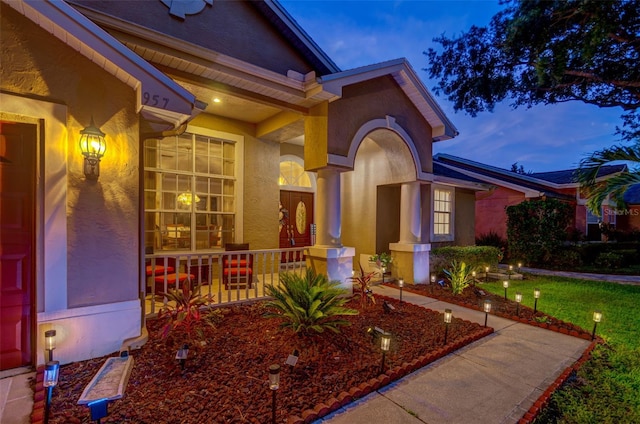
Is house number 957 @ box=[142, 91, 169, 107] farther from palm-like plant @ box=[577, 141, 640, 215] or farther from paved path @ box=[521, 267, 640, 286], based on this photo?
paved path @ box=[521, 267, 640, 286]

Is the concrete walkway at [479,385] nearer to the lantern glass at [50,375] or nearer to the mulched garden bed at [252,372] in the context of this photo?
the mulched garden bed at [252,372]

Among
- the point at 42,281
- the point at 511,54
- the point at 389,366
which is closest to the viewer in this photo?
the point at 42,281

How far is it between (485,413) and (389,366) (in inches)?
39.3

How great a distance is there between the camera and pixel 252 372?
3.21m

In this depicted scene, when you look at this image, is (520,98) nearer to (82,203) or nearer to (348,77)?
(348,77)

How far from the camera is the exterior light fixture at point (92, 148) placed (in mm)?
3320

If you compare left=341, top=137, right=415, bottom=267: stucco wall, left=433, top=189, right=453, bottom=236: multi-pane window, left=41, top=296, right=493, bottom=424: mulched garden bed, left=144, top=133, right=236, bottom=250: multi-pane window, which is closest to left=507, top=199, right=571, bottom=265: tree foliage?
Answer: left=433, top=189, right=453, bottom=236: multi-pane window

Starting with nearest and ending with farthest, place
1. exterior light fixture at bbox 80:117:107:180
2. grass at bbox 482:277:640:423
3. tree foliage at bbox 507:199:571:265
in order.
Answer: grass at bbox 482:277:640:423, exterior light fixture at bbox 80:117:107:180, tree foliage at bbox 507:199:571:265

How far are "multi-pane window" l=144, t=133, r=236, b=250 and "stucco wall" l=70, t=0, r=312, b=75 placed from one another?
2186 millimetres

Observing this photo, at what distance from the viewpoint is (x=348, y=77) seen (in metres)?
5.70

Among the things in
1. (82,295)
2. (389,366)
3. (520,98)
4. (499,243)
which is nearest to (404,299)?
(389,366)

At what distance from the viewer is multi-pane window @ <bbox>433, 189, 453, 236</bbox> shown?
9.93 meters

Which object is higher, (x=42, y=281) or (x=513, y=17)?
(x=513, y=17)

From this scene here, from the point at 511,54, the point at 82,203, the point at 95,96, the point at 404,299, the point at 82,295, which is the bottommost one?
the point at 404,299
